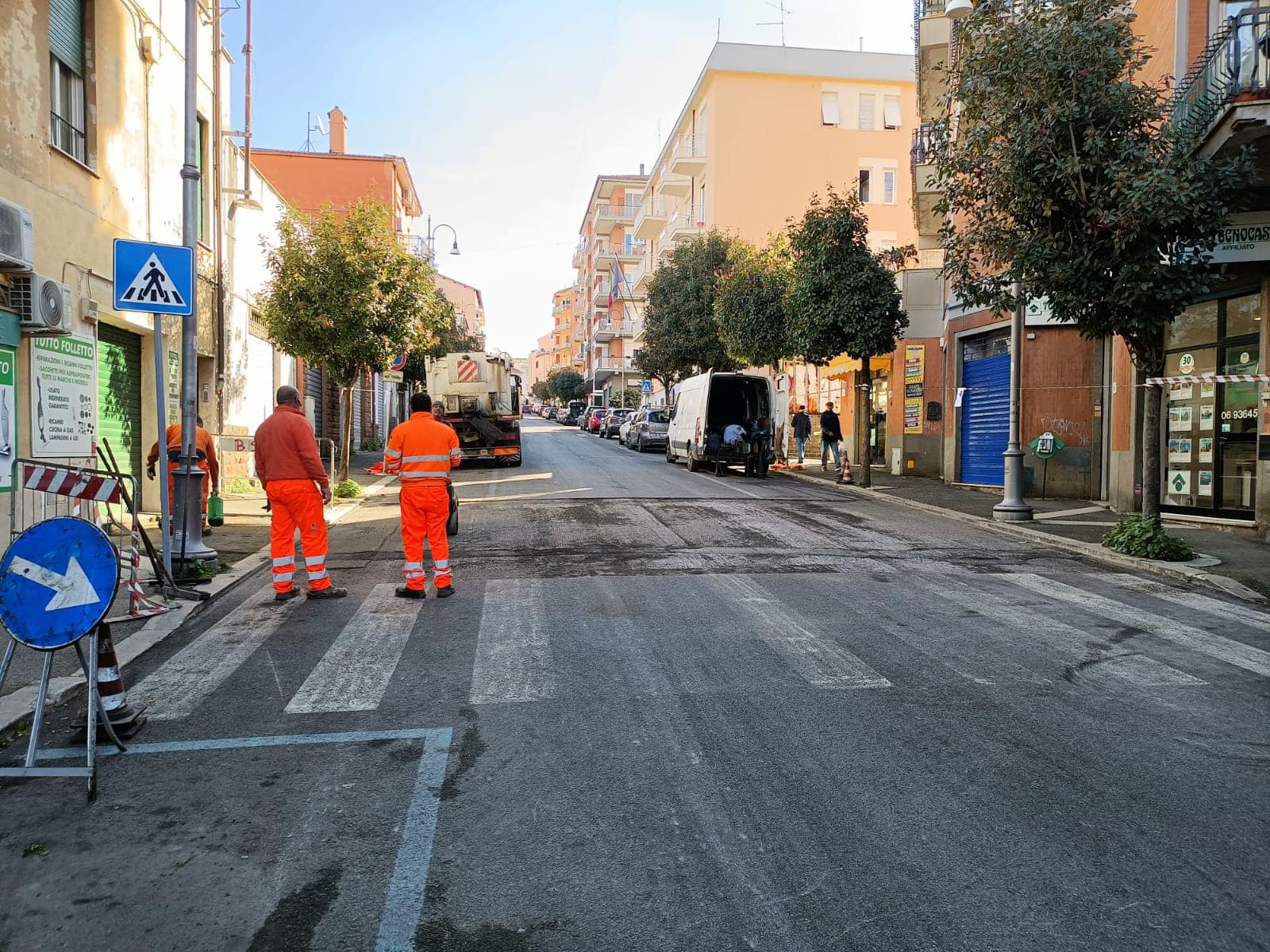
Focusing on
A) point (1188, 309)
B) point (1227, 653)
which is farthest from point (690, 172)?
point (1227, 653)

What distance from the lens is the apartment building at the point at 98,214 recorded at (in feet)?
29.6

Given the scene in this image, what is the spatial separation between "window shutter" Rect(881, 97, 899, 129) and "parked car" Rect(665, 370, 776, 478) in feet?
83.7

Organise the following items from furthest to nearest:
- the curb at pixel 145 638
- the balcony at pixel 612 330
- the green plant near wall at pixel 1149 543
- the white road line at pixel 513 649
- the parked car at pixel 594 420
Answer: the balcony at pixel 612 330 → the parked car at pixel 594 420 → the green plant near wall at pixel 1149 543 → the white road line at pixel 513 649 → the curb at pixel 145 638

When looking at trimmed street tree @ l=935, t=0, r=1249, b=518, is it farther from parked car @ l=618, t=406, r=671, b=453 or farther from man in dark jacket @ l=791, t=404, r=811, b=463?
parked car @ l=618, t=406, r=671, b=453

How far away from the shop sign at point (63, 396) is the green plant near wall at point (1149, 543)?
38.0ft

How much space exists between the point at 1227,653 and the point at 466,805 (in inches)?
207

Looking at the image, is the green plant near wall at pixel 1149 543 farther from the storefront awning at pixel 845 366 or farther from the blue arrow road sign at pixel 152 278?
the storefront awning at pixel 845 366

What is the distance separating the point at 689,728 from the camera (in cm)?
459

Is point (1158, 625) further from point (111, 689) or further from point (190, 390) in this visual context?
point (190, 390)

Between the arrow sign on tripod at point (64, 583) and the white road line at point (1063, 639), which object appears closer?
the arrow sign on tripod at point (64, 583)

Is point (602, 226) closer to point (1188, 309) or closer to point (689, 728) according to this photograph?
point (1188, 309)

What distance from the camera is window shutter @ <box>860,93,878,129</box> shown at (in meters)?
43.0

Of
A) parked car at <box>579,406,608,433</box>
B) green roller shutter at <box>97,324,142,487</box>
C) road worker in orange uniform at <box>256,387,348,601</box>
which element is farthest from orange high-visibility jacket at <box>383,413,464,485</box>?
parked car at <box>579,406,608,433</box>

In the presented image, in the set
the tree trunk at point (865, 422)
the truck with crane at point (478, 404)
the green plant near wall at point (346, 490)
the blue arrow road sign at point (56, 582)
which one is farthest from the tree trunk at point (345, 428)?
the blue arrow road sign at point (56, 582)
